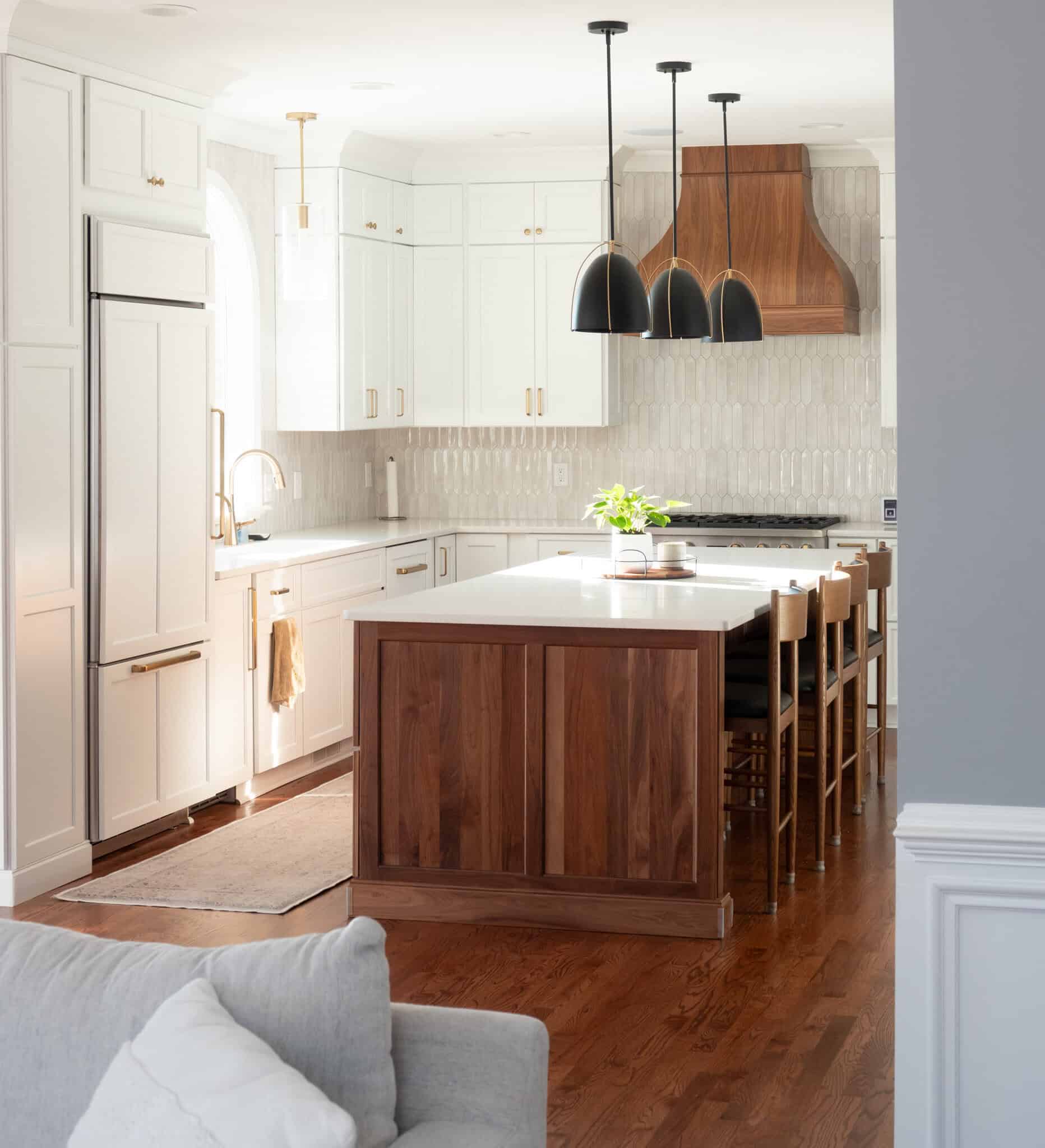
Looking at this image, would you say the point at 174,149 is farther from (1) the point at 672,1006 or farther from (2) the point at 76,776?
(1) the point at 672,1006

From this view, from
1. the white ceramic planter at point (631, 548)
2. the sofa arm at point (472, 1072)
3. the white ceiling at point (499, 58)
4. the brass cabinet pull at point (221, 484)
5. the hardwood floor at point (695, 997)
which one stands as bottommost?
the hardwood floor at point (695, 997)

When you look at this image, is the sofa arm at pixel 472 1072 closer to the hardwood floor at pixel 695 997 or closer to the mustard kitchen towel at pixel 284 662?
the hardwood floor at pixel 695 997

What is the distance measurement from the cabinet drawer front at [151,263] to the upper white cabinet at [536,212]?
7.83 feet

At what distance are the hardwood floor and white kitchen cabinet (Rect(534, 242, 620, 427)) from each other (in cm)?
300

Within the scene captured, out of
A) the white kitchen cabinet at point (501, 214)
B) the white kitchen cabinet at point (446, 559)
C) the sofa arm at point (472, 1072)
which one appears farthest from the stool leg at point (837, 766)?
the sofa arm at point (472, 1072)

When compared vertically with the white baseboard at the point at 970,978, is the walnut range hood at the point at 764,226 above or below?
above

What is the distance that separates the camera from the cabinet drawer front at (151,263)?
188 inches

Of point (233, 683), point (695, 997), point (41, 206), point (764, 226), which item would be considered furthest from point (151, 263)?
point (764, 226)

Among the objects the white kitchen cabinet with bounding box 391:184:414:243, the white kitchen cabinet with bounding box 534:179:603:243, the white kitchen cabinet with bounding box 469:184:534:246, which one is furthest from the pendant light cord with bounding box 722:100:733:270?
the white kitchen cabinet with bounding box 391:184:414:243

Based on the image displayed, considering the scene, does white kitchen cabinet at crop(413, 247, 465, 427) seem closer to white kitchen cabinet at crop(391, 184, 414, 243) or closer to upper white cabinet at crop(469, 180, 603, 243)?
white kitchen cabinet at crop(391, 184, 414, 243)

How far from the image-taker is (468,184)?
7543 mm

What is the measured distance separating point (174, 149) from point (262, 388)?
6.03ft

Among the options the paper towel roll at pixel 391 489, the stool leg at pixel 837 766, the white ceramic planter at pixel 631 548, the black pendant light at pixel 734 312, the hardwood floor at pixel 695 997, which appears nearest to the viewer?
the hardwood floor at pixel 695 997

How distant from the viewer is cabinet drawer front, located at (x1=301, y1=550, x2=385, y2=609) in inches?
242
